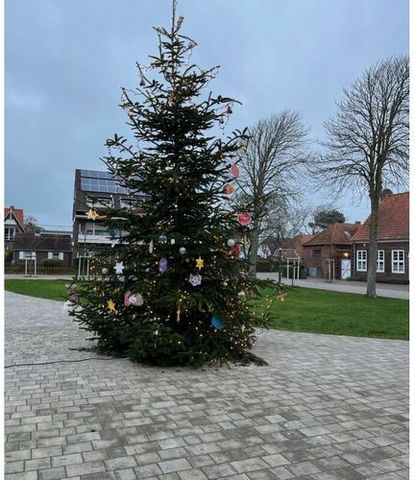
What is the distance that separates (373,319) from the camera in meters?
12.2

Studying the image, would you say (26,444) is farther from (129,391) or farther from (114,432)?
(129,391)

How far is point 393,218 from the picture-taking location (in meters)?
35.2

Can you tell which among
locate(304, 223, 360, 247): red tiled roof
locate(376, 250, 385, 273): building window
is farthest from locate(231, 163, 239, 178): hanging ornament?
locate(304, 223, 360, 247): red tiled roof

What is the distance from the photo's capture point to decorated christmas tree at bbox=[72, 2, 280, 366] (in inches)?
239

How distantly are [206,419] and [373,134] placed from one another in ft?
64.2

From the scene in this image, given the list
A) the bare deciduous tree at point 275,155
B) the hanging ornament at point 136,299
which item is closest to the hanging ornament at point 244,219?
the hanging ornament at point 136,299

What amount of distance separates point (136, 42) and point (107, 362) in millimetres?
5911

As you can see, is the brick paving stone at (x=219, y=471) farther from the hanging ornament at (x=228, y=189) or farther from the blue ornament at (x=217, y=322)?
the hanging ornament at (x=228, y=189)

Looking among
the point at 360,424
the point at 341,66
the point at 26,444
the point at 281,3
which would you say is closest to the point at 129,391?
the point at 26,444

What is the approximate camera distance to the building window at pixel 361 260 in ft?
122

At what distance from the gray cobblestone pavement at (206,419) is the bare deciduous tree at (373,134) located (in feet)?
51.4

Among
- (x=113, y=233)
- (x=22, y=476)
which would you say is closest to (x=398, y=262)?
(x=113, y=233)

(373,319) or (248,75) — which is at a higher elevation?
(248,75)

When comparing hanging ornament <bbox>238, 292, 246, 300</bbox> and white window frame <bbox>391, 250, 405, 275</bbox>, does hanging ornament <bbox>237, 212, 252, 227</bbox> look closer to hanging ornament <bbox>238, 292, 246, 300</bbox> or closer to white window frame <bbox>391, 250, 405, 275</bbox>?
hanging ornament <bbox>238, 292, 246, 300</bbox>
